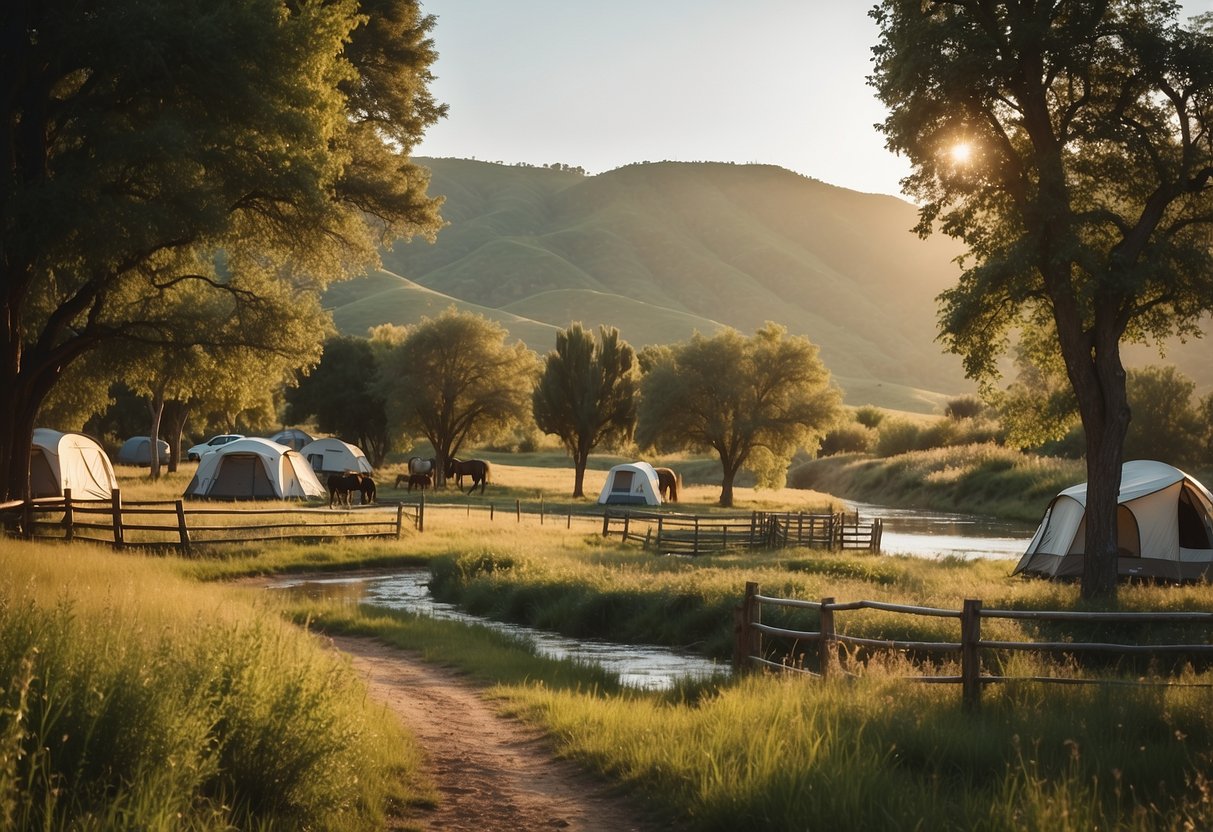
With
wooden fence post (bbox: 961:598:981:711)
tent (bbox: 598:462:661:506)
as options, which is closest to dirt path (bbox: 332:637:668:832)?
wooden fence post (bbox: 961:598:981:711)

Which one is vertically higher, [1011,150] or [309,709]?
[1011,150]

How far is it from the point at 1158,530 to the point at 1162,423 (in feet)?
141

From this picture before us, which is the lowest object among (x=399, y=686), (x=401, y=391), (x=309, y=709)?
(x=399, y=686)

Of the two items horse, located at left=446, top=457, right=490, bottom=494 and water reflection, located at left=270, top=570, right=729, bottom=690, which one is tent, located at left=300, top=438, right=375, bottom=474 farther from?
water reflection, located at left=270, top=570, right=729, bottom=690

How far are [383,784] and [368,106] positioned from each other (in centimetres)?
2187

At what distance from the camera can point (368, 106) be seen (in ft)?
89.1

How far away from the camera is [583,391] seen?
2431 inches

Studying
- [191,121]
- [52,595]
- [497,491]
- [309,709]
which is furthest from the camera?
[497,491]

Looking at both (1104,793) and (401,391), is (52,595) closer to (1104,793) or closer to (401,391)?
(1104,793)

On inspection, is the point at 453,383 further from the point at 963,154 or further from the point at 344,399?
the point at 963,154

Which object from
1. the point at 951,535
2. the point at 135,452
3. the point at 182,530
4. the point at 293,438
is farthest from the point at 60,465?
the point at 135,452

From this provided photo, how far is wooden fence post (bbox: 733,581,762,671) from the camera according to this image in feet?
41.8

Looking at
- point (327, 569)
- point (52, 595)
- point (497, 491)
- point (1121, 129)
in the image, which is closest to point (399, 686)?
point (52, 595)

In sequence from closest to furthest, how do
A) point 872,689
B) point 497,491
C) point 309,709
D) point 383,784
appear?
point 309,709 < point 383,784 < point 872,689 < point 497,491
